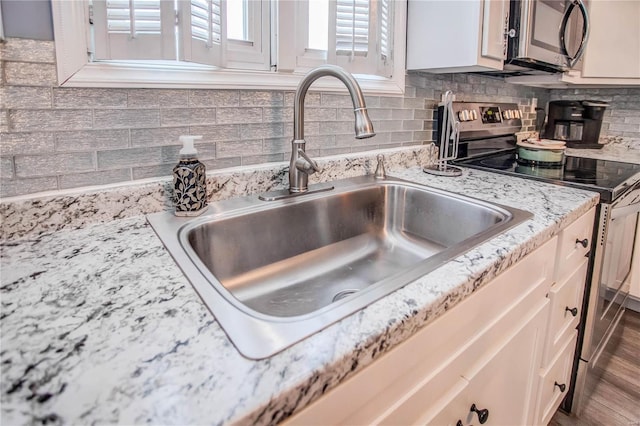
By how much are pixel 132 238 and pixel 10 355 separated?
38 cm

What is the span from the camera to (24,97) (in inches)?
30.0

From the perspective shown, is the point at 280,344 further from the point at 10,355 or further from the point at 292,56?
the point at 292,56

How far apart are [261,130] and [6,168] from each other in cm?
61

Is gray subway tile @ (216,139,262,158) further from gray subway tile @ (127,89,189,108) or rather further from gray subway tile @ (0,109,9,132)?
gray subway tile @ (0,109,9,132)

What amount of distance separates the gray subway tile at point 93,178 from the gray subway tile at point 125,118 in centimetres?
10

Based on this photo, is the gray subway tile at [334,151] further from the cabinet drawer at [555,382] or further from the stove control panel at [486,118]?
the cabinet drawer at [555,382]

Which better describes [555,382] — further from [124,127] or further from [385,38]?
[124,127]

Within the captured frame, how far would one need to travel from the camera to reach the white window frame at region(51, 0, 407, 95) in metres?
0.79

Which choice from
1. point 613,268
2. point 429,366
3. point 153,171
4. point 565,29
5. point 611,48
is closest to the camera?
point 429,366

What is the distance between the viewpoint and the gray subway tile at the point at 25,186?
0.77m

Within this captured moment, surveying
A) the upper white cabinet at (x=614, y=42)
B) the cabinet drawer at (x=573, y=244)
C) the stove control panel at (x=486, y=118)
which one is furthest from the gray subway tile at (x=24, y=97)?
the upper white cabinet at (x=614, y=42)

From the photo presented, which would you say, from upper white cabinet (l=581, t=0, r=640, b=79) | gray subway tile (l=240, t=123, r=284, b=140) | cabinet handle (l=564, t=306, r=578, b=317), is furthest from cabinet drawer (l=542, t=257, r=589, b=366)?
upper white cabinet (l=581, t=0, r=640, b=79)

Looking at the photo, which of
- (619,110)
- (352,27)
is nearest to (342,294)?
(352,27)

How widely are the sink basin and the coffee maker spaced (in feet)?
5.76
